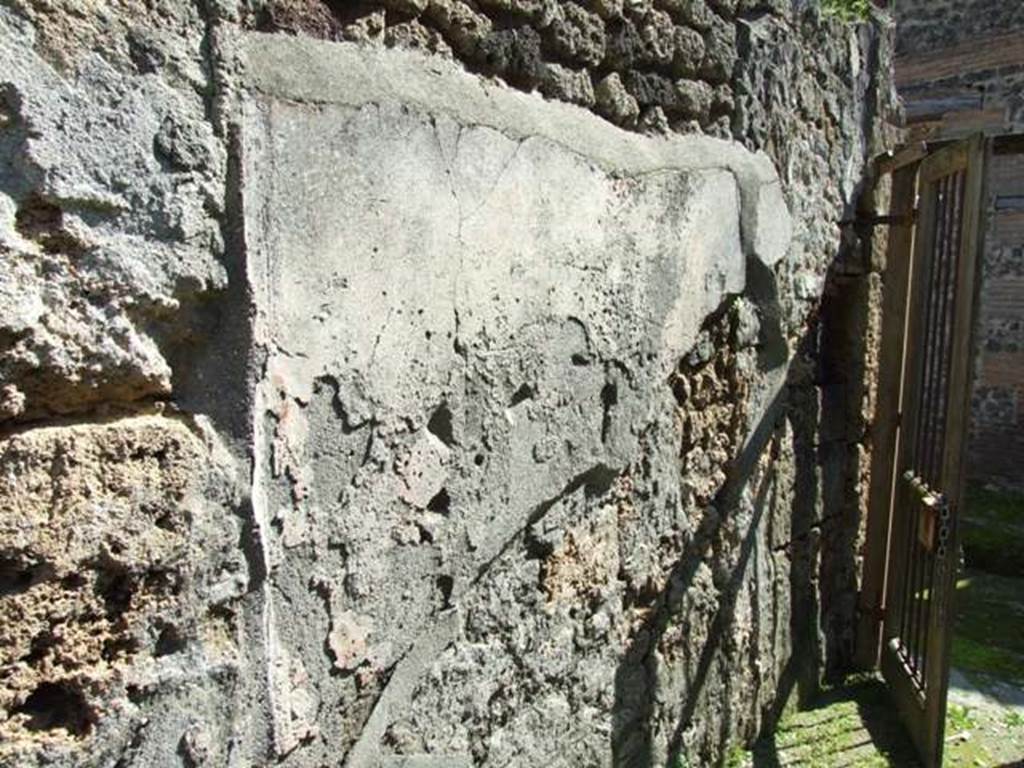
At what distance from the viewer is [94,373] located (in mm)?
1355

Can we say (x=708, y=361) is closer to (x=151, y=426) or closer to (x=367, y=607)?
(x=367, y=607)

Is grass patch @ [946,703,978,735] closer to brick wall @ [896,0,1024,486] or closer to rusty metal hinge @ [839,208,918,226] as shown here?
rusty metal hinge @ [839,208,918,226]

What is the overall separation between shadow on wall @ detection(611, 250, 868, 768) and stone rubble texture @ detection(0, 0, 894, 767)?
0.03 metres

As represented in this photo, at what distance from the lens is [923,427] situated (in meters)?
3.94

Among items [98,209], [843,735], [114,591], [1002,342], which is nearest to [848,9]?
[843,735]

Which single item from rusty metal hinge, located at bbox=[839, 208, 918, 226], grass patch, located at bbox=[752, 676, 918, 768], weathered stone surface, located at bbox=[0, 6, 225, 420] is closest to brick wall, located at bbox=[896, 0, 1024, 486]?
rusty metal hinge, located at bbox=[839, 208, 918, 226]

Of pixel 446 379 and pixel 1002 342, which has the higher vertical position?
pixel 446 379

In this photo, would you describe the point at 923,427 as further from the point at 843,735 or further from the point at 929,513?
the point at 843,735

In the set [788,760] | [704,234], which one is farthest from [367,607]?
[788,760]

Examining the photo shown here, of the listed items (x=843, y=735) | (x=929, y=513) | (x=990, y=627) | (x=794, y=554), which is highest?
(x=929, y=513)

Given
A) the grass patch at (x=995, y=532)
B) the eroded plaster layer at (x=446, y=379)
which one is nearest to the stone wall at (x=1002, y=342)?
the grass patch at (x=995, y=532)

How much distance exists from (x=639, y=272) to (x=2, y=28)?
1570 mm

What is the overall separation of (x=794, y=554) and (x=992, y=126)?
21.0ft

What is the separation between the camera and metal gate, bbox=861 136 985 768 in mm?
3340
